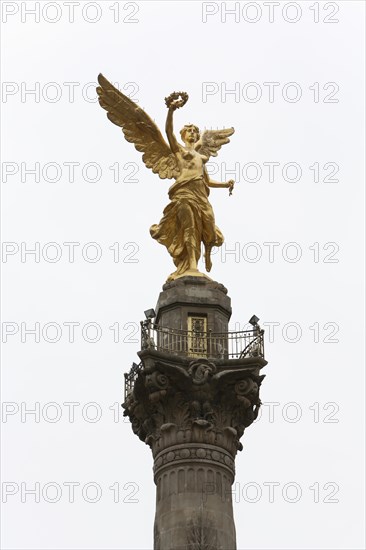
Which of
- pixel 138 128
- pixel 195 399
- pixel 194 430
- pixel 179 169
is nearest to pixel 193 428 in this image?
→ pixel 194 430

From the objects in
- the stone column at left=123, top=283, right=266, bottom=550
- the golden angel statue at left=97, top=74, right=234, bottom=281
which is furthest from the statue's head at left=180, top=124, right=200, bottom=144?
the stone column at left=123, top=283, right=266, bottom=550

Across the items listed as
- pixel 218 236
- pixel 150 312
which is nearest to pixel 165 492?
pixel 150 312

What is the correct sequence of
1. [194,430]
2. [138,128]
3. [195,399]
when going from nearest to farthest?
[194,430], [195,399], [138,128]

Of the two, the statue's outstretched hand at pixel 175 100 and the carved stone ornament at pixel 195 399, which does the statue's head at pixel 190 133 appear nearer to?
the statue's outstretched hand at pixel 175 100

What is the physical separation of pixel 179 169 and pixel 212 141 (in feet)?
6.74

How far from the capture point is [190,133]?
5044 cm

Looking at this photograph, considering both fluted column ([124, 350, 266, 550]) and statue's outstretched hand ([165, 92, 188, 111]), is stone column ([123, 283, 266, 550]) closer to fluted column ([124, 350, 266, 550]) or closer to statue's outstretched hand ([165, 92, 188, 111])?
fluted column ([124, 350, 266, 550])

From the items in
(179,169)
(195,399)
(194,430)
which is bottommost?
(194,430)

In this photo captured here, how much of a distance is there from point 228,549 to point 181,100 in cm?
1356

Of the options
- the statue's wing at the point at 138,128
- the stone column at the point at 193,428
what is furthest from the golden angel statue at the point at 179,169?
the stone column at the point at 193,428

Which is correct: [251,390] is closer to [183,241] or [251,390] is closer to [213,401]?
[213,401]

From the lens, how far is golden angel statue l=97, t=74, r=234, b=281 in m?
48.4

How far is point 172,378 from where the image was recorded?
4472cm

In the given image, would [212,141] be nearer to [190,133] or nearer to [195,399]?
[190,133]
